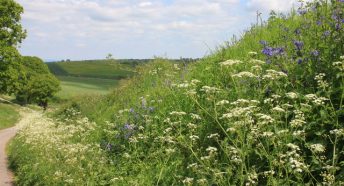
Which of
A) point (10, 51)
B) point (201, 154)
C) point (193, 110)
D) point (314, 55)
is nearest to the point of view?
point (201, 154)

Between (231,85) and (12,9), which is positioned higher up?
(12,9)

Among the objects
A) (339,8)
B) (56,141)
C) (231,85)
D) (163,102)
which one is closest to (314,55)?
(339,8)

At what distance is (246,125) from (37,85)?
69292 mm

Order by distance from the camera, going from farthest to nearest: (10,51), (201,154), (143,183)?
1. (10,51)
2. (143,183)
3. (201,154)

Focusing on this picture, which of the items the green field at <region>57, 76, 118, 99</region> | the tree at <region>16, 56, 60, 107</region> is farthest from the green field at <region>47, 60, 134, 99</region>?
the tree at <region>16, 56, 60, 107</region>

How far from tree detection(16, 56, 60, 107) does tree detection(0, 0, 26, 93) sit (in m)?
24.9

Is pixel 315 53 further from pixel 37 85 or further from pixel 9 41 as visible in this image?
pixel 37 85

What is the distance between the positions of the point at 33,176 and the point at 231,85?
23.1ft

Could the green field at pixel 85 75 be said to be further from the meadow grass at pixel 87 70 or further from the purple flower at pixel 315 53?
the purple flower at pixel 315 53

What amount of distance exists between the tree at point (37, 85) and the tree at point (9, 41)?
81.6 feet

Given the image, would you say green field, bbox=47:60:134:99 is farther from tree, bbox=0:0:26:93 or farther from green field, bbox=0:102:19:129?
tree, bbox=0:0:26:93

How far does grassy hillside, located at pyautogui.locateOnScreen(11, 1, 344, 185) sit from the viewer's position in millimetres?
5457

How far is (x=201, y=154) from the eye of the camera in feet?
22.2

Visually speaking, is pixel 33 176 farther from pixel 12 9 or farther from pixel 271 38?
pixel 12 9
